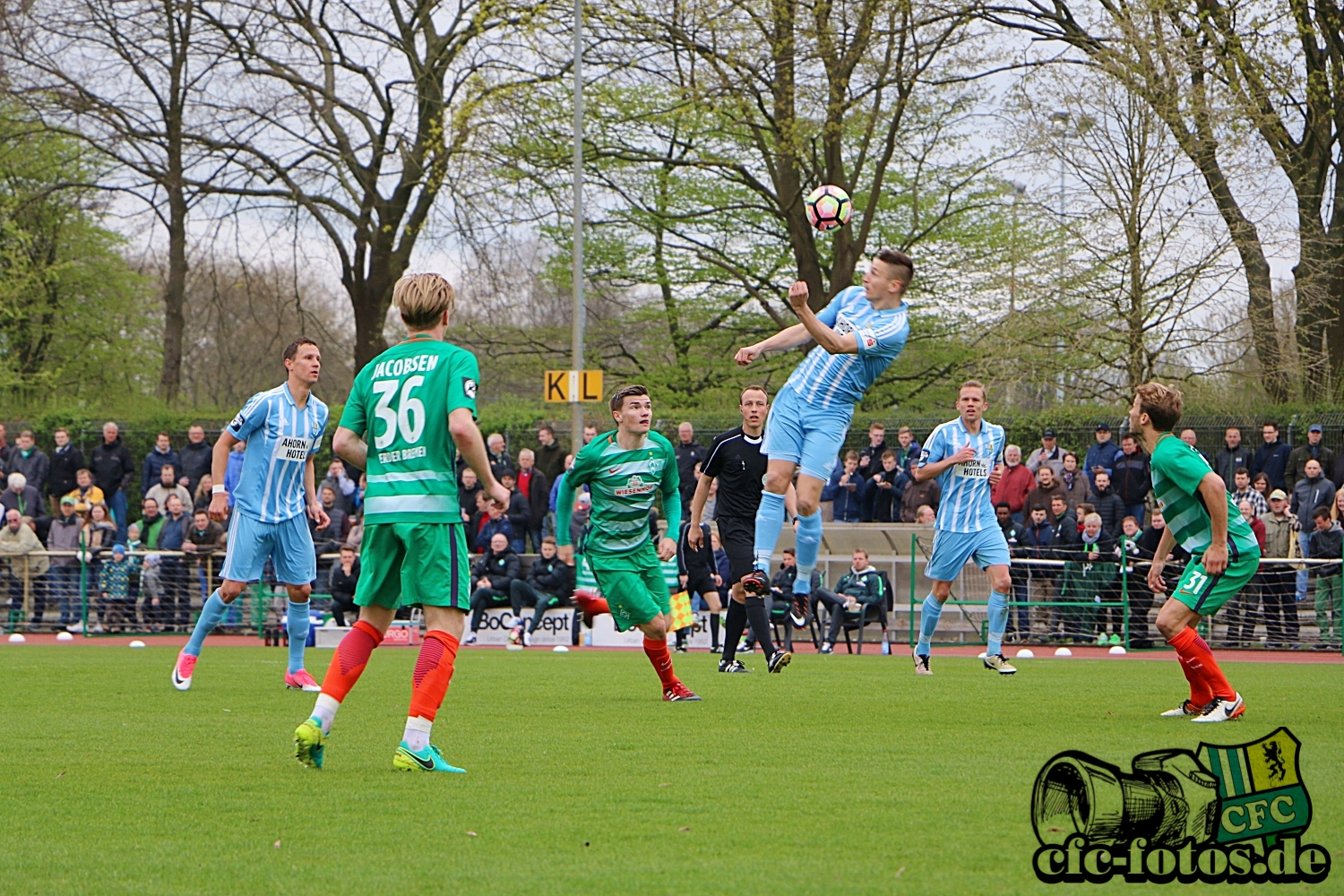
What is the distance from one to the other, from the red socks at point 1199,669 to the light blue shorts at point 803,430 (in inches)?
108

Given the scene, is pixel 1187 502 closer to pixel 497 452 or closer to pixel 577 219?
pixel 497 452

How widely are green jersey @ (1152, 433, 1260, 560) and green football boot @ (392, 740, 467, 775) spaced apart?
14.4 ft

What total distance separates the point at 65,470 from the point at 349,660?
724 inches

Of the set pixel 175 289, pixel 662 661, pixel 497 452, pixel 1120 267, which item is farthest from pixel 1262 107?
pixel 175 289

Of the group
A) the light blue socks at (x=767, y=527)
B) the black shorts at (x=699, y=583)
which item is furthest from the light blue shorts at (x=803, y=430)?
the black shorts at (x=699, y=583)

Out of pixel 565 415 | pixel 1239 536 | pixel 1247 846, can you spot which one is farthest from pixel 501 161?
pixel 1247 846

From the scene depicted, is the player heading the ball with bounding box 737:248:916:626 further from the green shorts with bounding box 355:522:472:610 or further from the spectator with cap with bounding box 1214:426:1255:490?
the spectator with cap with bounding box 1214:426:1255:490

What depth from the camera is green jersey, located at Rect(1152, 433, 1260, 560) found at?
26.7ft

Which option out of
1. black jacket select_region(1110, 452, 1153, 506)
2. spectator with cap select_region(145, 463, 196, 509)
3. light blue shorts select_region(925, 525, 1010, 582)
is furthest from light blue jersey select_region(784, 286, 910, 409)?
spectator with cap select_region(145, 463, 196, 509)

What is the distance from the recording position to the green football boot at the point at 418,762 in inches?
245

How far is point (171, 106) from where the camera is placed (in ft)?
98.9

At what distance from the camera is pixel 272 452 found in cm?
1082

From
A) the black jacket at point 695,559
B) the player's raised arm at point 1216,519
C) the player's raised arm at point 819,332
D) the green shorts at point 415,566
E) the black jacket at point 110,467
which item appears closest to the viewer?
the green shorts at point 415,566

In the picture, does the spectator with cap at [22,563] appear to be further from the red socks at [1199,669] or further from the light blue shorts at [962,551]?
→ the red socks at [1199,669]
